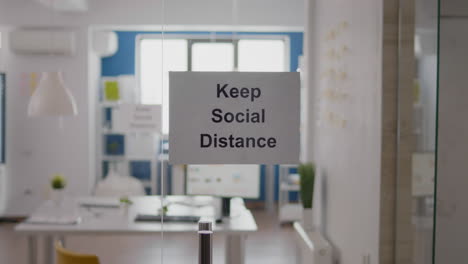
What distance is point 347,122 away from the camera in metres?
2.37

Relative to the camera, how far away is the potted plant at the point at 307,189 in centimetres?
263

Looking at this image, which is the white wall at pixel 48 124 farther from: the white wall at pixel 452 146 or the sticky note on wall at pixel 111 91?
the white wall at pixel 452 146

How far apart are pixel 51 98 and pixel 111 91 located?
2.31 meters

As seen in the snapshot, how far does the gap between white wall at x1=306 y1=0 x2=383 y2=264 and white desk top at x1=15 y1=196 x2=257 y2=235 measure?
1.54 feet

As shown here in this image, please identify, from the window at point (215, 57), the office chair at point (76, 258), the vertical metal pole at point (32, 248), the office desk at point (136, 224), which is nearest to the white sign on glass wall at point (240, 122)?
the window at point (215, 57)

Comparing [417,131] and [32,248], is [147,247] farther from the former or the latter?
[417,131]

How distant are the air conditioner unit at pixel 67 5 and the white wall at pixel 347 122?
2.69 meters

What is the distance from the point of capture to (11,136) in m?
4.97

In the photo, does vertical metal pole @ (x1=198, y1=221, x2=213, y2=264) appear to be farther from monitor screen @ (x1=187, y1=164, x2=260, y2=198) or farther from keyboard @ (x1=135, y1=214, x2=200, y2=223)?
keyboard @ (x1=135, y1=214, x2=200, y2=223)

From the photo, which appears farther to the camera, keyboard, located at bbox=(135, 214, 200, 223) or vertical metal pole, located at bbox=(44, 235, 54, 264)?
vertical metal pole, located at bbox=(44, 235, 54, 264)

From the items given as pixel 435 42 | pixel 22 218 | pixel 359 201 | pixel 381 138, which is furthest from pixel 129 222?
pixel 22 218

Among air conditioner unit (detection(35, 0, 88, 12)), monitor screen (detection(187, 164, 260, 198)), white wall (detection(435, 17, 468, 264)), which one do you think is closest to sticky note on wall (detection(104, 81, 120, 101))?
air conditioner unit (detection(35, 0, 88, 12))

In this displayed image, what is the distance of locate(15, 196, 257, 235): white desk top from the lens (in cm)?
246

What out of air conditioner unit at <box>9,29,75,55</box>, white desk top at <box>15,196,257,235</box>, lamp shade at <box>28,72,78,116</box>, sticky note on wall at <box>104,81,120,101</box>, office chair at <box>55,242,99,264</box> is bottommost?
office chair at <box>55,242,99,264</box>
